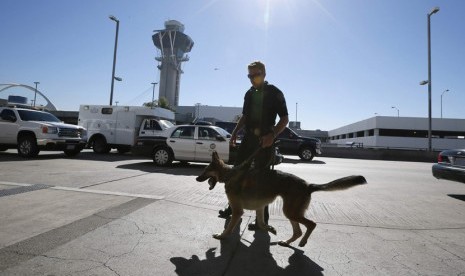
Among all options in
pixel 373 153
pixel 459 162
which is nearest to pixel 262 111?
pixel 459 162

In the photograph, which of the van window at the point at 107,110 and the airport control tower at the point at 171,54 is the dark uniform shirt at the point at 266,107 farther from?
the airport control tower at the point at 171,54

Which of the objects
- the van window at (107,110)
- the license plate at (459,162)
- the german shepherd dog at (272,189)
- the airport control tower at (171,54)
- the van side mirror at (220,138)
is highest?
the airport control tower at (171,54)

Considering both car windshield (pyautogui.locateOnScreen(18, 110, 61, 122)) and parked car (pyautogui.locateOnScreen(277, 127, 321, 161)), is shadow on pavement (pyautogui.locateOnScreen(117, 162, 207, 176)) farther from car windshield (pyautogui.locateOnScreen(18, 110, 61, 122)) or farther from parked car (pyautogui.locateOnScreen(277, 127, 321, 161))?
parked car (pyautogui.locateOnScreen(277, 127, 321, 161))

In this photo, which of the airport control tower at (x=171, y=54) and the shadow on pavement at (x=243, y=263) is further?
the airport control tower at (x=171, y=54)

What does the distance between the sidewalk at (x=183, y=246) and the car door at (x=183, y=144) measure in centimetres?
653

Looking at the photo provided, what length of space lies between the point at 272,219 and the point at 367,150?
23.3 metres

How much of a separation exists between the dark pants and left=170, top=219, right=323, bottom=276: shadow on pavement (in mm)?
920

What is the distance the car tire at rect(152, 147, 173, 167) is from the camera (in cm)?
1117

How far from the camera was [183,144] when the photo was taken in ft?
36.3

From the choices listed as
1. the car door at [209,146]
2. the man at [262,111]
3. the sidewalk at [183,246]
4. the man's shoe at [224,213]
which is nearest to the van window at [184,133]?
the car door at [209,146]

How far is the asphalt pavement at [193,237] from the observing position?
2.68 m

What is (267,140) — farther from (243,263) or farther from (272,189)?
(243,263)

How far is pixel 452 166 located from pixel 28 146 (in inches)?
540

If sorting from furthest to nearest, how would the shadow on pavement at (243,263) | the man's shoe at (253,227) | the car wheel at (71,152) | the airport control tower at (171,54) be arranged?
1. the airport control tower at (171,54)
2. the car wheel at (71,152)
3. the man's shoe at (253,227)
4. the shadow on pavement at (243,263)
